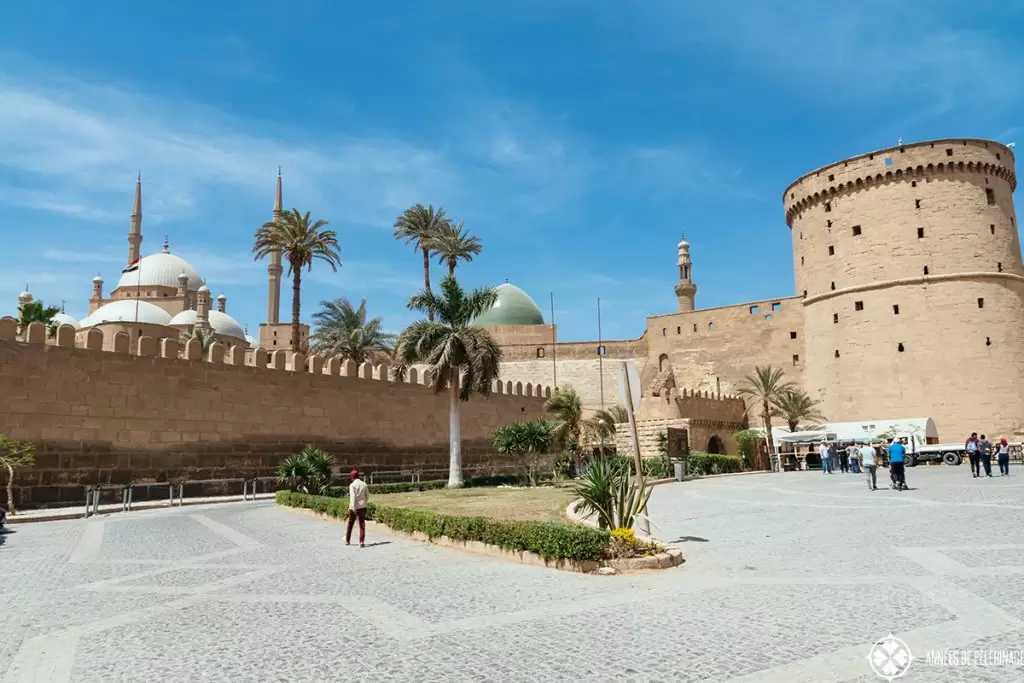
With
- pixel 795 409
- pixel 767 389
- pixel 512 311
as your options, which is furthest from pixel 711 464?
pixel 512 311

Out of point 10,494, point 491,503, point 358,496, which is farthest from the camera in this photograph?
point 491,503

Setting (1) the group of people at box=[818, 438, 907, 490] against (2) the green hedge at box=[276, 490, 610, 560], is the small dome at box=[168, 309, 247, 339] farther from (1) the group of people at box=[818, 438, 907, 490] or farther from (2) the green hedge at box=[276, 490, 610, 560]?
(2) the green hedge at box=[276, 490, 610, 560]

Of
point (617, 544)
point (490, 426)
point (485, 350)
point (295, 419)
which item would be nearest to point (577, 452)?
point (490, 426)

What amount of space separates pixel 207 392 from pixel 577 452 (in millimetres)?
14313

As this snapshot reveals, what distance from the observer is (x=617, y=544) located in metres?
7.65

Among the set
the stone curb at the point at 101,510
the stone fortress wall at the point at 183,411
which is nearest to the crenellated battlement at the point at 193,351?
the stone fortress wall at the point at 183,411

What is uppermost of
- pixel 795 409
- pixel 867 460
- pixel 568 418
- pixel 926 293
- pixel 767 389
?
pixel 926 293

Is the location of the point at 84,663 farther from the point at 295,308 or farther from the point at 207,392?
the point at 295,308

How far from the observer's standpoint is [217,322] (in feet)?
179

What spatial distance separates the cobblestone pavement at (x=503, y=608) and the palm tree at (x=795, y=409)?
26.9 m

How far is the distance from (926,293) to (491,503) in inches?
1220

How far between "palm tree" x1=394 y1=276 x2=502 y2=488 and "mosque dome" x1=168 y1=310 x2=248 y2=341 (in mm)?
34260

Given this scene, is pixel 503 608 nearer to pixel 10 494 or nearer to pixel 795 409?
pixel 10 494

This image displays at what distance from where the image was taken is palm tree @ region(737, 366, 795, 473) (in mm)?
35312
